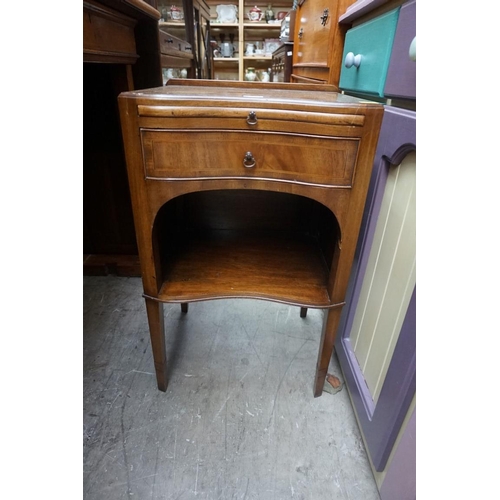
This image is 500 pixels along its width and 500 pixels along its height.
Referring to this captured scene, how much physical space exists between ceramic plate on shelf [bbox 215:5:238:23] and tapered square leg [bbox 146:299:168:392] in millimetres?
3451

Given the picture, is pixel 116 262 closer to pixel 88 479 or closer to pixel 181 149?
pixel 88 479

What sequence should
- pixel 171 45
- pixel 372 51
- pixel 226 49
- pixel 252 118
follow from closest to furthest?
pixel 252 118 → pixel 372 51 → pixel 171 45 → pixel 226 49

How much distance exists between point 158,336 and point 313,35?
128 centimetres

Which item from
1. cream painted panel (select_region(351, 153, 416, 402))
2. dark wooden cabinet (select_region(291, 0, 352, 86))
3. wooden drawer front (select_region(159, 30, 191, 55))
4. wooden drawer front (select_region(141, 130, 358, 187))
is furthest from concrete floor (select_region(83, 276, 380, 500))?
wooden drawer front (select_region(159, 30, 191, 55))

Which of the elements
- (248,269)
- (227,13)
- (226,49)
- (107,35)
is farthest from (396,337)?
(227,13)

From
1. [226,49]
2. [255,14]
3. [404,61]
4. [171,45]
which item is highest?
[255,14]

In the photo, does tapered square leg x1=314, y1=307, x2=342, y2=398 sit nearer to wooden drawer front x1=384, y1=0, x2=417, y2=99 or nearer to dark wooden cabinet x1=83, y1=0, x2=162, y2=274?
wooden drawer front x1=384, y1=0, x2=417, y2=99

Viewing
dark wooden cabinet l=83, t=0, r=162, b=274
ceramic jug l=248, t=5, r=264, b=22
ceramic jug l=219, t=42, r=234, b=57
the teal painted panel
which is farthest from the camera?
ceramic jug l=219, t=42, r=234, b=57

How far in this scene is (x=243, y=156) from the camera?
56 cm

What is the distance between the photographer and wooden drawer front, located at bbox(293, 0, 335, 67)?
3.69 feet

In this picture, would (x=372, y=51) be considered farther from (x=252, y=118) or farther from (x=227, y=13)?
(x=227, y=13)

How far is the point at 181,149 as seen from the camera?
554 mm
